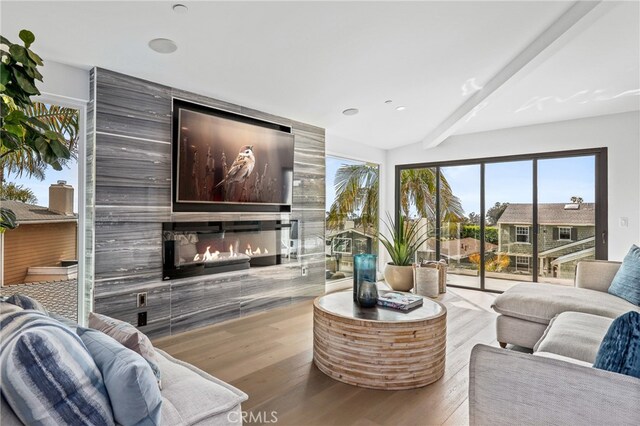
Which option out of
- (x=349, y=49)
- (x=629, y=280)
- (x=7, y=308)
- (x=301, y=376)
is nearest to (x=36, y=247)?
(x=7, y=308)

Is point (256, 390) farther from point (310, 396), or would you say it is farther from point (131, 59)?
point (131, 59)

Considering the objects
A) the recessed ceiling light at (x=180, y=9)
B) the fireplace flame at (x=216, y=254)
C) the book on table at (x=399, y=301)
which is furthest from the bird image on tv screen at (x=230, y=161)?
the book on table at (x=399, y=301)

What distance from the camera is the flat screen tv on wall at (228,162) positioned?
3686mm

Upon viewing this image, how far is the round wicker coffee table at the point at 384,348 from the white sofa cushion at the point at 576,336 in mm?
650

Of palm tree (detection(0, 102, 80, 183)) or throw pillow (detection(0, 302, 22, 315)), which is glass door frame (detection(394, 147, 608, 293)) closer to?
palm tree (detection(0, 102, 80, 183))

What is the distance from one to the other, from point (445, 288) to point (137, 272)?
4.25m

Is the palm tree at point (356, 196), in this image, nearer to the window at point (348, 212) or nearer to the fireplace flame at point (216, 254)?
the window at point (348, 212)

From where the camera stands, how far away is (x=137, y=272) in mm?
3381

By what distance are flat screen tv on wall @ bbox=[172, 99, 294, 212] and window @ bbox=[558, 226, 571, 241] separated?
368 centimetres

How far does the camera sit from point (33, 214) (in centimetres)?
305

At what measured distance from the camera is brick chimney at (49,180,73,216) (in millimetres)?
3122

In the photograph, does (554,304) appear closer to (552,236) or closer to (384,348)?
(384,348)

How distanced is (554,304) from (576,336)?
84 centimetres

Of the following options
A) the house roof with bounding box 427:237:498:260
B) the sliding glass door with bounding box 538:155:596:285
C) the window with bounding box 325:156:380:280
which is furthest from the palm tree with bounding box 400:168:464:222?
the sliding glass door with bounding box 538:155:596:285
